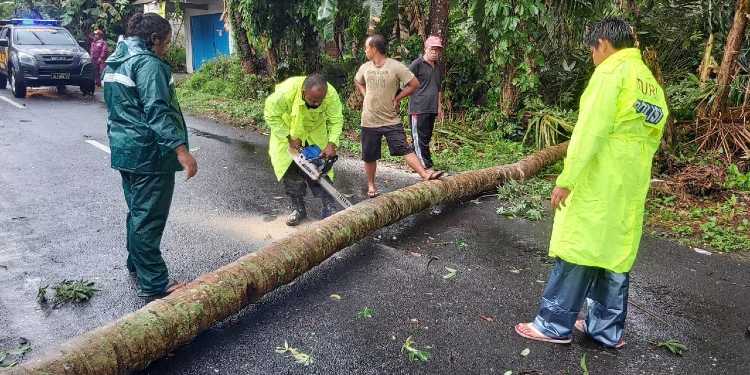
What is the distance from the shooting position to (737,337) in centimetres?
351

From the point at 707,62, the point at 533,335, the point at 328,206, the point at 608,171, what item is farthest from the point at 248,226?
the point at 707,62

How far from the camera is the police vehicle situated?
14516mm

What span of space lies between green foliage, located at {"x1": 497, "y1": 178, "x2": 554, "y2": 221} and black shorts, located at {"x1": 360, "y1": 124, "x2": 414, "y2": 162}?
4.10 ft

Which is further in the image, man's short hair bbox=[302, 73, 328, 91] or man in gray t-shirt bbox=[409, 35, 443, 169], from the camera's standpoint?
man in gray t-shirt bbox=[409, 35, 443, 169]

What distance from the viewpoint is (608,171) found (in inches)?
118

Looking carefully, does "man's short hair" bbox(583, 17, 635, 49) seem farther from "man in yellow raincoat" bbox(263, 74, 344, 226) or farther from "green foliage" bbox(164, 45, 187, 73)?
"green foliage" bbox(164, 45, 187, 73)

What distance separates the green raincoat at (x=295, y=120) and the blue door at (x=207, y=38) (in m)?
16.9

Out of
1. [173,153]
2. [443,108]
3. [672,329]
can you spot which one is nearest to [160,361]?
[173,153]

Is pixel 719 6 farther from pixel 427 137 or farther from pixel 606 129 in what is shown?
A: pixel 606 129

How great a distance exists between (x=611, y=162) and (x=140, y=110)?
2.83m

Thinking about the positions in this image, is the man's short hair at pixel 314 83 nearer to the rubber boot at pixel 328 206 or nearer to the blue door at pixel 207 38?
the rubber boot at pixel 328 206

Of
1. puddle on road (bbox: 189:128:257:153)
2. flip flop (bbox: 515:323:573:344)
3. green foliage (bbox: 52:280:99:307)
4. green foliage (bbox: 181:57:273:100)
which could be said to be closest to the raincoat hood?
green foliage (bbox: 52:280:99:307)

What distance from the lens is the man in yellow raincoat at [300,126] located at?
16.9 feet

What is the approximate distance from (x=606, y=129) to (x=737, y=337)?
1.74m
